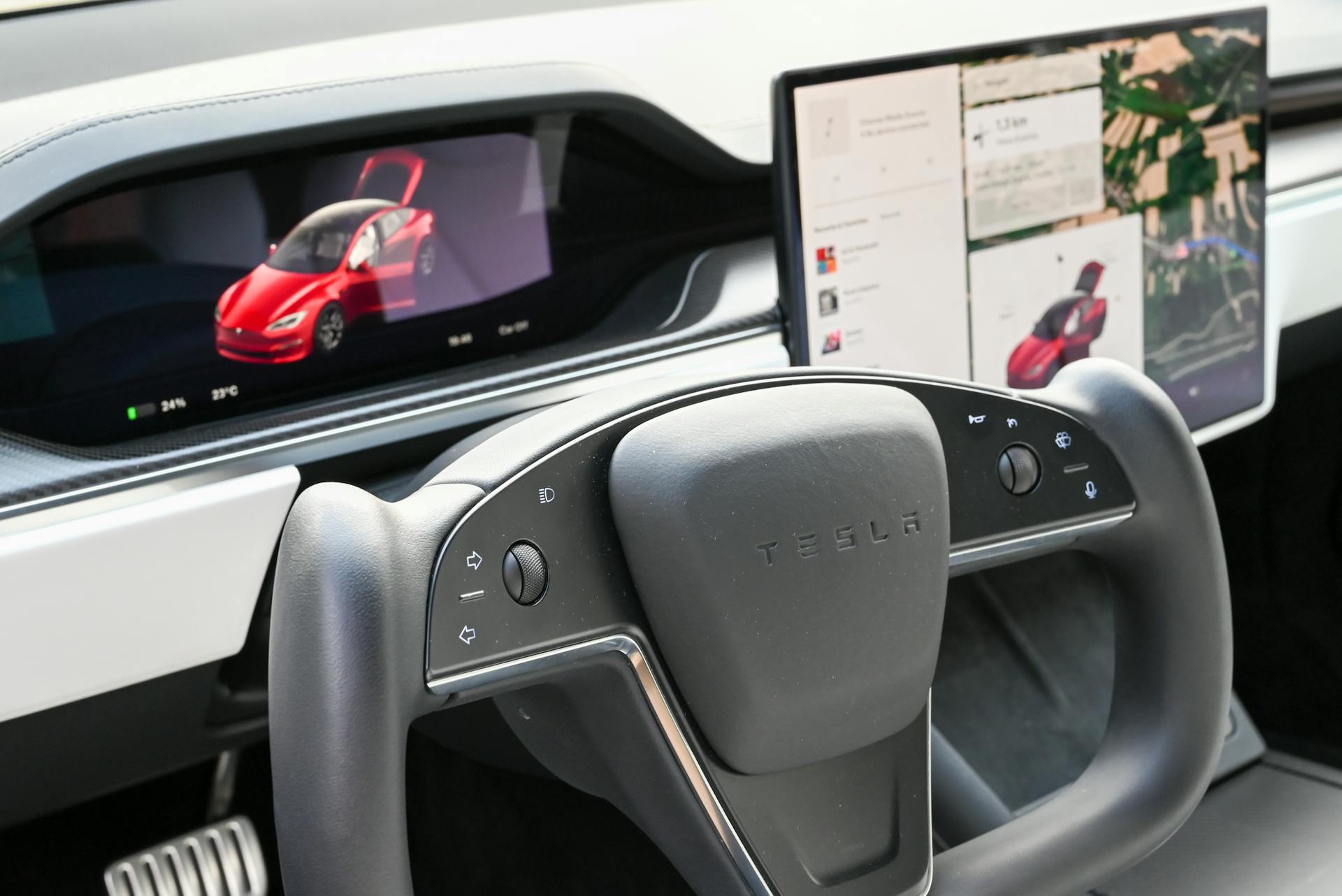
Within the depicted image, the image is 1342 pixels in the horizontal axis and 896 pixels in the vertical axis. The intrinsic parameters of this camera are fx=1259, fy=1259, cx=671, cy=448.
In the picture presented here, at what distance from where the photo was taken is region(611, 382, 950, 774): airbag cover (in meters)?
0.47

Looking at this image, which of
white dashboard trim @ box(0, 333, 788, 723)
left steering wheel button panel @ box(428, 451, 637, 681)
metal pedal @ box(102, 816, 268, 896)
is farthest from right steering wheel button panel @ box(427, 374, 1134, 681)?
metal pedal @ box(102, 816, 268, 896)

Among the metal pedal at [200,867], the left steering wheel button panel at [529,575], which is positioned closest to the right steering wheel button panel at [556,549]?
the left steering wheel button panel at [529,575]

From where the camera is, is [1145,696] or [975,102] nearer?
[1145,696]

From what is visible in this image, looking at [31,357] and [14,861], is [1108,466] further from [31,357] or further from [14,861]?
[14,861]

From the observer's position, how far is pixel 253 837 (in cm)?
109

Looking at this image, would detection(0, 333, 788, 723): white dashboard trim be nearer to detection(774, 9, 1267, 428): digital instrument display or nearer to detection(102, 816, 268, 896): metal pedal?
detection(774, 9, 1267, 428): digital instrument display

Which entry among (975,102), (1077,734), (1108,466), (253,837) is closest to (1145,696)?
(1108,466)

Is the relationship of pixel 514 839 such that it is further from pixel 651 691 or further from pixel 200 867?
pixel 651 691

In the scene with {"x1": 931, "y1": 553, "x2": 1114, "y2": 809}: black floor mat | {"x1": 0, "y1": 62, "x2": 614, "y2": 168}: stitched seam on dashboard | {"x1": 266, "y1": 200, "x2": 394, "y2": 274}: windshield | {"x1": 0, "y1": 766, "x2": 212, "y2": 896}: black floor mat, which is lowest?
{"x1": 931, "y1": 553, "x2": 1114, "y2": 809}: black floor mat

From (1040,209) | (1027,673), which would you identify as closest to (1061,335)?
(1040,209)

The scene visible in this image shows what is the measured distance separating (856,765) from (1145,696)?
0.15m

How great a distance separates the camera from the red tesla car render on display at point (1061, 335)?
41.6 inches

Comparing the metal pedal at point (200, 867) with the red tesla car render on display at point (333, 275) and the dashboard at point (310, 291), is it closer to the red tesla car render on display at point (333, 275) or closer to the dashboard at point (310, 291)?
the dashboard at point (310, 291)

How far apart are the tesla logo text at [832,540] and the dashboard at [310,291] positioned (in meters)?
0.40
